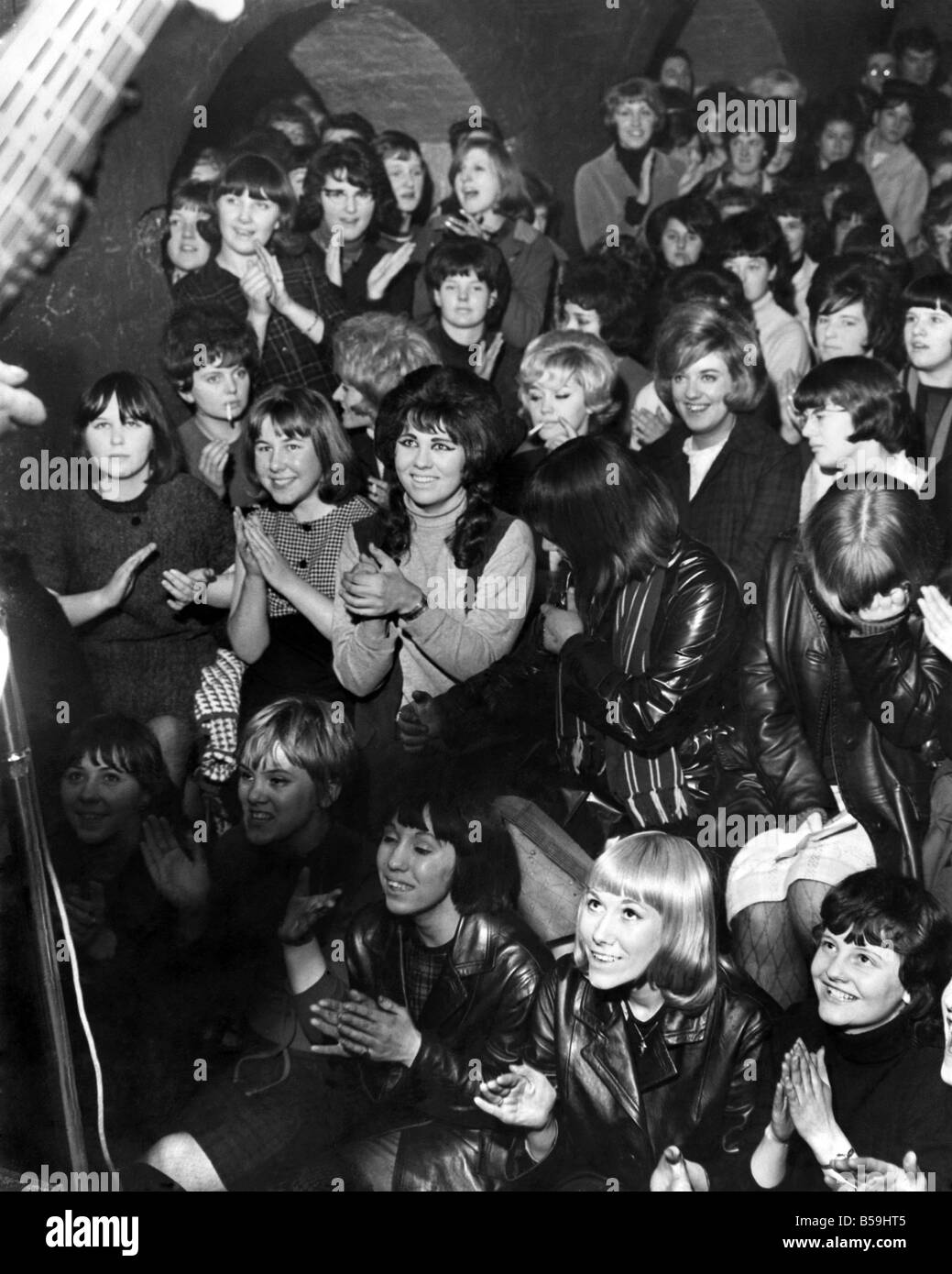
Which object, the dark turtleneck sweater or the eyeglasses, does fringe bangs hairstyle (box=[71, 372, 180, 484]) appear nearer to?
the eyeglasses

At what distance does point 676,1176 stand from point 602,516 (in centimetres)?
177

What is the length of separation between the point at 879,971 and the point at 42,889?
2258mm

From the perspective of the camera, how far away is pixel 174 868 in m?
4.88

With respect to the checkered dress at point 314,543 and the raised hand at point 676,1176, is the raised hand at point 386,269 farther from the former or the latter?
the raised hand at point 676,1176

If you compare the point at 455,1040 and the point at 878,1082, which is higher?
the point at 455,1040

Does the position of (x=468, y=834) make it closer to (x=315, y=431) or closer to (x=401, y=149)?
(x=315, y=431)

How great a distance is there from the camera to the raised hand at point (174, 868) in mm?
4875

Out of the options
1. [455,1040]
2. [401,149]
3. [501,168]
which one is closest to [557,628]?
[455,1040]

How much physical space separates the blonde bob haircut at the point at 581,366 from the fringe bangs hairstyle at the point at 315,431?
0.51m

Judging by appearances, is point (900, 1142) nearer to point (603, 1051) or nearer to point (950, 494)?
point (603, 1051)

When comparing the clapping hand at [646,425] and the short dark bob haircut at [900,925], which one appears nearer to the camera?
the short dark bob haircut at [900,925]

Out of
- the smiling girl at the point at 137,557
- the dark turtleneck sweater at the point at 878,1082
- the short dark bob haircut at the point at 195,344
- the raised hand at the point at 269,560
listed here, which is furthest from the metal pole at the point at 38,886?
the dark turtleneck sweater at the point at 878,1082

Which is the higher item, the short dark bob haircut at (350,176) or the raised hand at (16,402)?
the short dark bob haircut at (350,176)
